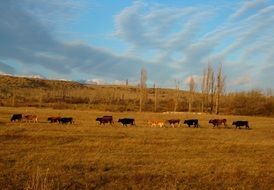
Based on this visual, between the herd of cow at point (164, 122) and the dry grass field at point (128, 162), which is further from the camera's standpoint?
the herd of cow at point (164, 122)

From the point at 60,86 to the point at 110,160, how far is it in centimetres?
17084

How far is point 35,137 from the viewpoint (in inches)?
1036

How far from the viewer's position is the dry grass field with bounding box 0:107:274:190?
16.2 meters

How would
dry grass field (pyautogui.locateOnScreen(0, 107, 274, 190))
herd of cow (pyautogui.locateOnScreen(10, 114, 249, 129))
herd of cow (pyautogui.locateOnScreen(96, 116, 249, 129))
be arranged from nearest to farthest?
dry grass field (pyautogui.locateOnScreen(0, 107, 274, 190))
herd of cow (pyautogui.locateOnScreen(10, 114, 249, 129))
herd of cow (pyautogui.locateOnScreen(96, 116, 249, 129))

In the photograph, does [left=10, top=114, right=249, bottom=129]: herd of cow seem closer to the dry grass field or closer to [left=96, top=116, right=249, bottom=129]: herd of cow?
[left=96, top=116, right=249, bottom=129]: herd of cow

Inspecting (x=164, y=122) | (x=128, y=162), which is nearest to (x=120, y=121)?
(x=164, y=122)

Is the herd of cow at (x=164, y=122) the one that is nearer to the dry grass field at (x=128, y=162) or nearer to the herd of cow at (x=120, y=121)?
the herd of cow at (x=120, y=121)

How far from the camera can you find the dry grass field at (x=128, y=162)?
16156mm

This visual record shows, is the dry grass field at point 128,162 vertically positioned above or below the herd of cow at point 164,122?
below

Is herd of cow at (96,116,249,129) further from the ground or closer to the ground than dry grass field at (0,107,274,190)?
further from the ground

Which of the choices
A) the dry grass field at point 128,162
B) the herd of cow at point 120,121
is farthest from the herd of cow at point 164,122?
the dry grass field at point 128,162

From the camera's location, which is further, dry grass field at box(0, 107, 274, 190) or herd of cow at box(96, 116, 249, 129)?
herd of cow at box(96, 116, 249, 129)

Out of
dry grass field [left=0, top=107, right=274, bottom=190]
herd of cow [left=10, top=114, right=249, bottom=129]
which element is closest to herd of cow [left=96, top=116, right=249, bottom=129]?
herd of cow [left=10, top=114, right=249, bottom=129]

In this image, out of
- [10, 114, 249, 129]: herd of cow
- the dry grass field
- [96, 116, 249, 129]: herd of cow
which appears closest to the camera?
the dry grass field
